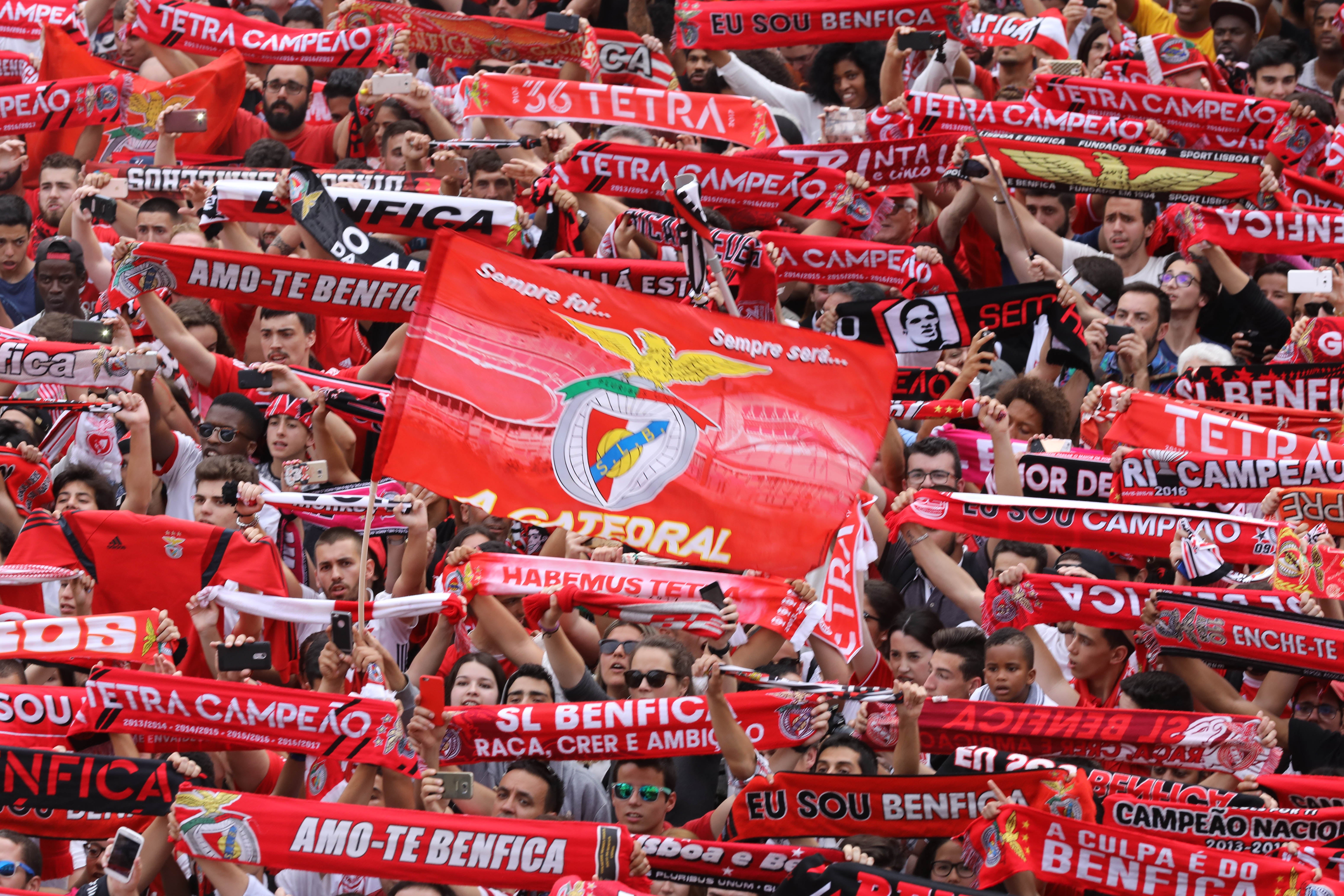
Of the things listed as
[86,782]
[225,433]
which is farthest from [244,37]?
[86,782]

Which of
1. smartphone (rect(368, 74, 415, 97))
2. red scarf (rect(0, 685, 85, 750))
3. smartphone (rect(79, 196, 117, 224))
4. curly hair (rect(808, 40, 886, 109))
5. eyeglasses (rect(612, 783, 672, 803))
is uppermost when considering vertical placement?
curly hair (rect(808, 40, 886, 109))

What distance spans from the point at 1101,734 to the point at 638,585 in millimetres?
1837

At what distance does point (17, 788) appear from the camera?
24.7 feet

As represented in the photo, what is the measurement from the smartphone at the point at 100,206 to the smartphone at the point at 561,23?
104 inches

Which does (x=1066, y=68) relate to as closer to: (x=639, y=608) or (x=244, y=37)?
(x=244, y=37)

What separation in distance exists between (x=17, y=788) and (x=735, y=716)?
94.0 inches

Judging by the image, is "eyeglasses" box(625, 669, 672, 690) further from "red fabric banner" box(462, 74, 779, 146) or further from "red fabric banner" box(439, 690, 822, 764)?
"red fabric banner" box(462, 74, 779, 146)

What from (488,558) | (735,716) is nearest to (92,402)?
(488,558)

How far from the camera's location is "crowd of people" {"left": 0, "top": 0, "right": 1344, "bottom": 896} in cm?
788

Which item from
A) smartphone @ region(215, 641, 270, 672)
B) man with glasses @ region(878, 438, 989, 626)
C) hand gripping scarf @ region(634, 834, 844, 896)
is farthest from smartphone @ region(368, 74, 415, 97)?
hand gripping scarf @ region(634, 834, 844, 896)

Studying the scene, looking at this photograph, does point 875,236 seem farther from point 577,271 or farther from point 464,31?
point 464,31

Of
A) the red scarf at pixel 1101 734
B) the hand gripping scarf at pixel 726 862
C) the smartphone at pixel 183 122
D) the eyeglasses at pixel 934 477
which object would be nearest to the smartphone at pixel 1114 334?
the eyeglasses at pixel 934 477

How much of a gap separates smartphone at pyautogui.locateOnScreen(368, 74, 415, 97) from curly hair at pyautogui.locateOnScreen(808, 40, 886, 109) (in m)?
2.32

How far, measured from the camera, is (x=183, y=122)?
492 inches
